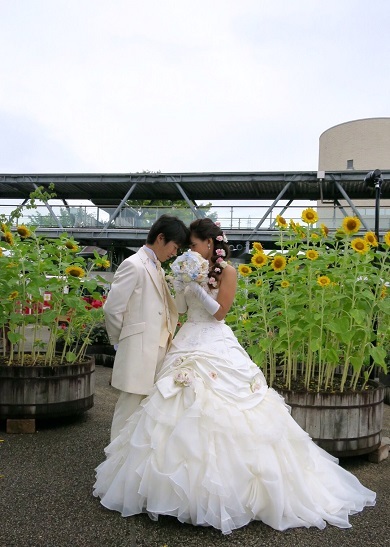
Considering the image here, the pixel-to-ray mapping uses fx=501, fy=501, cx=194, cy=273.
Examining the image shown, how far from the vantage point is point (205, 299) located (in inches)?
115

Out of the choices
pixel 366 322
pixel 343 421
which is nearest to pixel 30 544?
pixel 343 421

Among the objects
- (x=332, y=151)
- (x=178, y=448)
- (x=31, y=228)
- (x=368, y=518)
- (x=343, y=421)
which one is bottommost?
(x=368, y=518)

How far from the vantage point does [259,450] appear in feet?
8.16

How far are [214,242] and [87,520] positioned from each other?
5.54 feet

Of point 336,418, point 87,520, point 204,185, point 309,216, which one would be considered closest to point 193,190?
point 204,185

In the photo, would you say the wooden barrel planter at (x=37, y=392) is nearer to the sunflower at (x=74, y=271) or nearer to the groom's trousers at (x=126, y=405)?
the sunflower at (x=74, y=271)

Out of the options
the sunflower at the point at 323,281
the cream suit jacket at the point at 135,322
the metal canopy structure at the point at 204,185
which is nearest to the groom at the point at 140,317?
the cream suit jacket at the point at 135,322

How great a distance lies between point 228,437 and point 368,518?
992mm

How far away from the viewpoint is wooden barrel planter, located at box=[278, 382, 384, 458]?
11.4 feet

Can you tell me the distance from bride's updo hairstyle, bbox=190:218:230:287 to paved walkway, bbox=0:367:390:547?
136 centimetres

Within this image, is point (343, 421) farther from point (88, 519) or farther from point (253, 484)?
point (88, 519)

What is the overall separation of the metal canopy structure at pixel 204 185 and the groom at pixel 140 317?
18.0 m

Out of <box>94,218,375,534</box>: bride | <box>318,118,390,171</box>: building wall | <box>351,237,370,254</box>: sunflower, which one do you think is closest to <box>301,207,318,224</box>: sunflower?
<box>351,237,370,254</box>: sunflower

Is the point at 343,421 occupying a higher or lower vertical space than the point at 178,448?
lower
